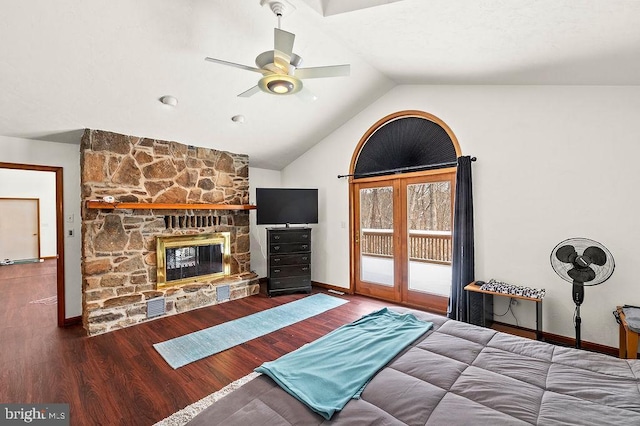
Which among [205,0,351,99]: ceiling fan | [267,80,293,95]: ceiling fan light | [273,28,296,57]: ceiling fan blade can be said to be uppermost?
[273,28,296,57]: ceiling fan blade

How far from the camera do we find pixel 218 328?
→ 11.8 feet

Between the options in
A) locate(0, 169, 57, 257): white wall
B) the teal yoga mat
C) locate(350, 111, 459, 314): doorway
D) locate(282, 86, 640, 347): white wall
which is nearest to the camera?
locate(282, 86, 640, 347): white wall

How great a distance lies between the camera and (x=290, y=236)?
507 centimetres

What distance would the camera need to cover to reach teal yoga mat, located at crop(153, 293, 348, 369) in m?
2.96

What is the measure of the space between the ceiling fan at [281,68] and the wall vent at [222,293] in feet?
10.7

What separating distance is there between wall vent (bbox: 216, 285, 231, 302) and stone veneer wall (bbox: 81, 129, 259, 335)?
60 millimetres

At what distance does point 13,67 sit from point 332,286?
4.84 meters

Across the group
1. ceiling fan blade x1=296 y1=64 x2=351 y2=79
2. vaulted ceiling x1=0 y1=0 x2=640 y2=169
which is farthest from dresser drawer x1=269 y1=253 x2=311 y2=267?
ceiling fan blade x1=296 y1=64 x2=351 y2=79

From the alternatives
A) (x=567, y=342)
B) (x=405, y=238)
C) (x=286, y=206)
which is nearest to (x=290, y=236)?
(x=286, y=206)

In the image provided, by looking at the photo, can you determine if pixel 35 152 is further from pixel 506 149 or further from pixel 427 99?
pixel 506 149

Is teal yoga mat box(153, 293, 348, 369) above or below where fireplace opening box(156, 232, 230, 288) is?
below

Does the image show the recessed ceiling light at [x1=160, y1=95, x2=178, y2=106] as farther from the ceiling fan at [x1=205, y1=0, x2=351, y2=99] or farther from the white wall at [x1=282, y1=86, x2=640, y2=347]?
the white wall at [x1=282, y1=86, x2=640, y2=347]

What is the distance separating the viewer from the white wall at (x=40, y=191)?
805cm

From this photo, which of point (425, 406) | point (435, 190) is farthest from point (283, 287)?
point (425, 406)
